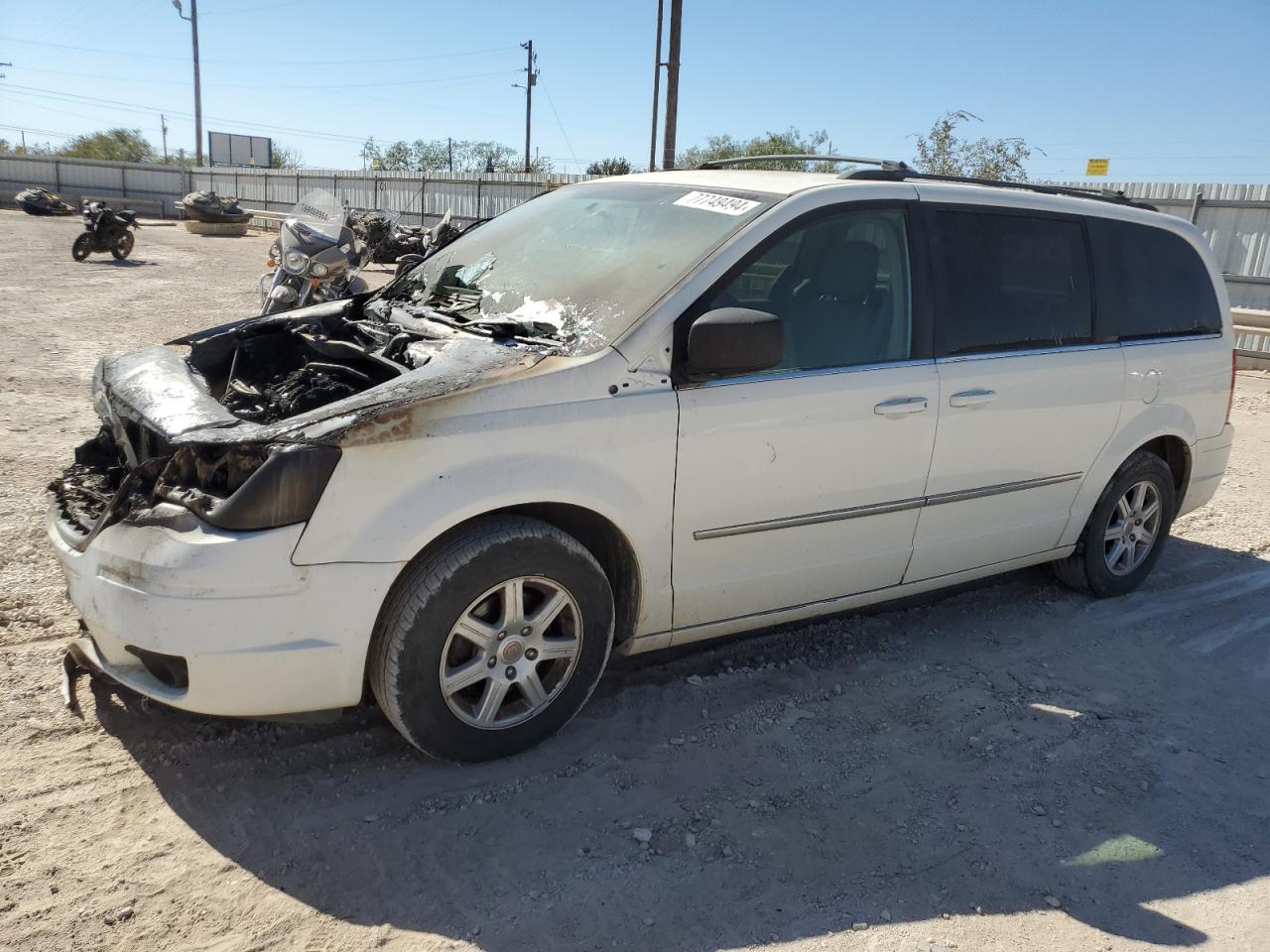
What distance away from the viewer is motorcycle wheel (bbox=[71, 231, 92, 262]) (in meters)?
19.1

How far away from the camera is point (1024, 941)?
272cm

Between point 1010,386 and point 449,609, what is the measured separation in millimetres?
2577

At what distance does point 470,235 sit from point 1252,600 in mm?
4480

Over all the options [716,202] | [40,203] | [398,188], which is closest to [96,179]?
[40,203]

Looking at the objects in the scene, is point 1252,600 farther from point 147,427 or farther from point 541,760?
Answer: point 147,427

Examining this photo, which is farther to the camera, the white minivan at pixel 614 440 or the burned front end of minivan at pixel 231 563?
the white minivan at pixel 614 440

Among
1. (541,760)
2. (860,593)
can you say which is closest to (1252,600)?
(860,593)

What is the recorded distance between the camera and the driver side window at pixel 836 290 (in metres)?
3.66

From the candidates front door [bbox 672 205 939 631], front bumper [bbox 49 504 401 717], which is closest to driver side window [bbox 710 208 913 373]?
front door [bbox 672 205 939 631]

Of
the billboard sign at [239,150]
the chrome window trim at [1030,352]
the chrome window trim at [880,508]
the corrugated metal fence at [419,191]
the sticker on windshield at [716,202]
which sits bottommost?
the chrome window trim at [880,508]

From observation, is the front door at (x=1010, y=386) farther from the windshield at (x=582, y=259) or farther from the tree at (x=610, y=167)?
the tree at (x=610, y=167)

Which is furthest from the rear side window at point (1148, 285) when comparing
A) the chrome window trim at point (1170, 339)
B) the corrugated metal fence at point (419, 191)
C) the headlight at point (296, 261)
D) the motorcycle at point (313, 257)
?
the headlight at point (296, 261)

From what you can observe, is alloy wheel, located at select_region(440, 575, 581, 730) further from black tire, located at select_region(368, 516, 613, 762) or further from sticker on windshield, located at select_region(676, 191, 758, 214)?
sticker on windshield, located at select_region(676, 191, 758, 214)

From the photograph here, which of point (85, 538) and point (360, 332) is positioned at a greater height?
point (360, 332)
